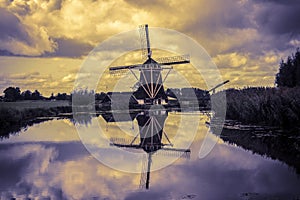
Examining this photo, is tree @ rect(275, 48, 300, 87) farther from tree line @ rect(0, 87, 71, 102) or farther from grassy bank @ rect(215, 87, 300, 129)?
tree line @ rect(0, 87, 71, 102)

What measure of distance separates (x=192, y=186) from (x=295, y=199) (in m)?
2.27

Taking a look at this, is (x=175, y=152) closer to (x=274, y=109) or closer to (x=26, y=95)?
(x=274, y=109)

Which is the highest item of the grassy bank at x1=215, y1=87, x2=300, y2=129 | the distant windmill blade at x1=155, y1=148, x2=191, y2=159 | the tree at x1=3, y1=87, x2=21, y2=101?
the tree at x1=3, y1=87, x2=21, y2=101

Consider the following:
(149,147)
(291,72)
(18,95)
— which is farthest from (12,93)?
(149,147)

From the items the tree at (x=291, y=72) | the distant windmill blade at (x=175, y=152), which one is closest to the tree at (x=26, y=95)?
the tree at (x=291, y=72)

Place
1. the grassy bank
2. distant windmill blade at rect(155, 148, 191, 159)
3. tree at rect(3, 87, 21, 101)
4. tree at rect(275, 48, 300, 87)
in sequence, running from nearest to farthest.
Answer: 1. distant windmill blade at rect(155, 148, 191, 159)
2. the grassy bank
3. tree at rect(275, 48, 300, 87)
4. tree at rect(3, 87, 21, 101)

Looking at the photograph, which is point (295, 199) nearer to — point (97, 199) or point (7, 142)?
point (97, 199)

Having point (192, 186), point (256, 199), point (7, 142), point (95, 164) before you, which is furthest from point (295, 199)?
point (7, 142)

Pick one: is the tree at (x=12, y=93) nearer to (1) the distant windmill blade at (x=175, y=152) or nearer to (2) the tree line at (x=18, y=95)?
(2) the tree line at (x=18, y=95)

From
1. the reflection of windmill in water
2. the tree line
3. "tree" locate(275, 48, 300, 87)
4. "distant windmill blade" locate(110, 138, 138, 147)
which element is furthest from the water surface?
the tree line

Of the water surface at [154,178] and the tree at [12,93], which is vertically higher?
the tree at [12,93]

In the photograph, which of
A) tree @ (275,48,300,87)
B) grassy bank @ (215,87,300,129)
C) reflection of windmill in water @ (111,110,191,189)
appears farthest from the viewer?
tree @ (275,48,300,87)

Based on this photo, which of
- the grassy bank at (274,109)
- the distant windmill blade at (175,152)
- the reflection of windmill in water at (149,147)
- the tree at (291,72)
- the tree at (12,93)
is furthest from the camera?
the tree at (12,93)

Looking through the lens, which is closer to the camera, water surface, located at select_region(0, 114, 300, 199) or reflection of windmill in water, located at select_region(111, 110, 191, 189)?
water surface, located at select_region(0, 114, 300, 199)
